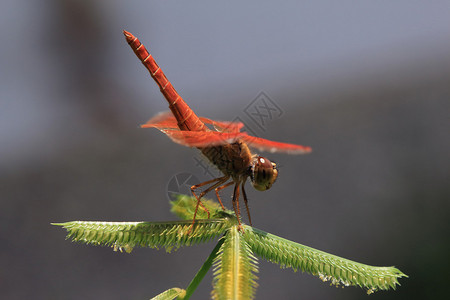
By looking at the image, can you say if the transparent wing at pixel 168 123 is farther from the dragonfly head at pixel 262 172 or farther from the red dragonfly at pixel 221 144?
the dragonfly head at pixel 262 172

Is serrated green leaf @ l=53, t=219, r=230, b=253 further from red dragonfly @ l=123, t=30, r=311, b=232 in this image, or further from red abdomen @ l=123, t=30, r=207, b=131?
red abdomen @ l=123, t=30, r=207, b=131

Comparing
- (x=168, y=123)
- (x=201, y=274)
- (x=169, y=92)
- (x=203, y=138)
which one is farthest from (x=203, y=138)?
(x=201, y=274)

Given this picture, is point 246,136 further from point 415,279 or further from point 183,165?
point 183,165

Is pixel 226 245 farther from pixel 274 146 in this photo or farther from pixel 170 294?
pixel 274 146

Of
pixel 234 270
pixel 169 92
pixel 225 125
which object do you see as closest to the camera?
pixel 234 270

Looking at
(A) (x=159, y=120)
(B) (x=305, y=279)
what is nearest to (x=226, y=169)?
(A) (x=159, y=120)

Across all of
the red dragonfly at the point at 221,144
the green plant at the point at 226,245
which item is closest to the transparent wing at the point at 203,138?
the red dragonfly at the point at 221,144

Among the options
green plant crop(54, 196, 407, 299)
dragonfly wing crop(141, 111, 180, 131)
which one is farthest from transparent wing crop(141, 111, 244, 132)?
green plant crop(54, 196, 407, 299)
